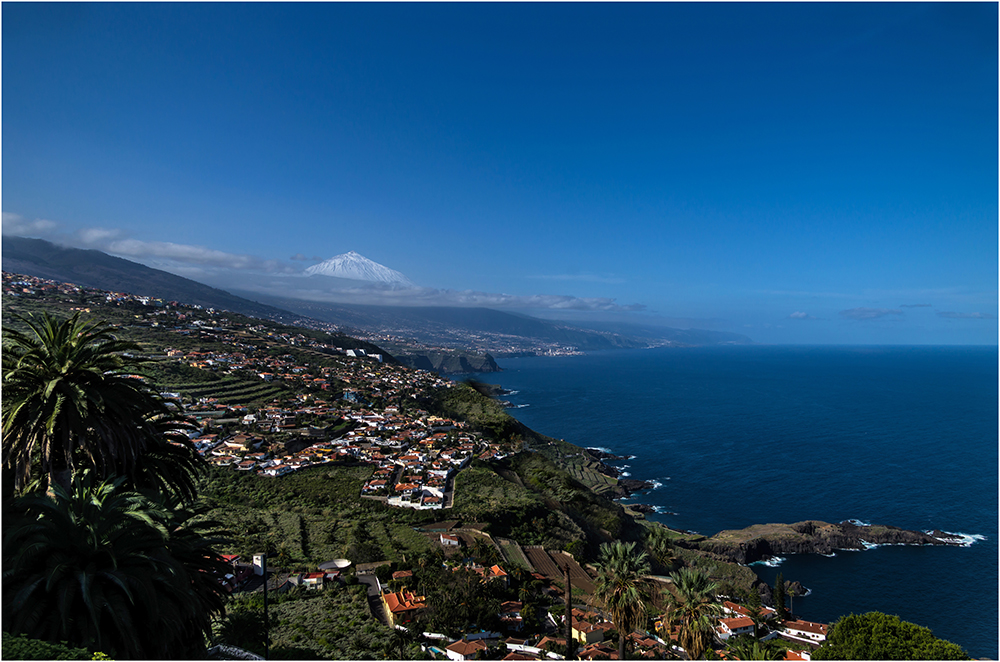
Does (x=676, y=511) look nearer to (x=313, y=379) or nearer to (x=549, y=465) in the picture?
(x=549, y=465)

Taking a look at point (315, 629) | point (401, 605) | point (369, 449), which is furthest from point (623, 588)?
point (369, 449)

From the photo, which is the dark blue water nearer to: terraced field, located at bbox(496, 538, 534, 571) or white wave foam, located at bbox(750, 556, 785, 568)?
white wave foam, located at bbox(750, 556, 785, 568)

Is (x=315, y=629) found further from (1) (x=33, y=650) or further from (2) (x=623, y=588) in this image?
(1) (x=33, y=650)

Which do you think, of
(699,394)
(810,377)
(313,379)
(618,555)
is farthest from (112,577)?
(810,377)

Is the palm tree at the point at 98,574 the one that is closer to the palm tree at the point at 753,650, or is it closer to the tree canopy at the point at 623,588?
the tree canopy at the point at 623,588

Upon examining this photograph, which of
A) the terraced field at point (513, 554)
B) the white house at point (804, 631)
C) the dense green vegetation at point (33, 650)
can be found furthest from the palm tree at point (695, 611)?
the white house at point (804, 631)
